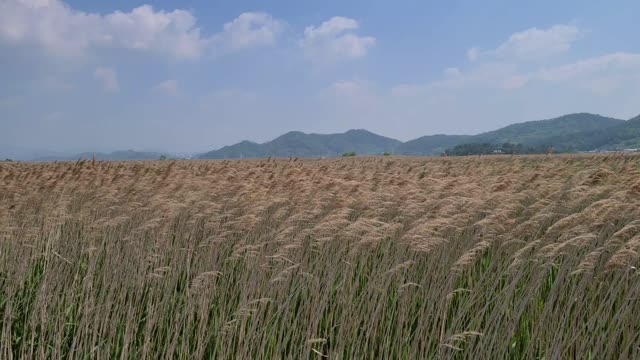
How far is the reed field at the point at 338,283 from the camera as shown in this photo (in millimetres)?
4215

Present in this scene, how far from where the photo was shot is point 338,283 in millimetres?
5484

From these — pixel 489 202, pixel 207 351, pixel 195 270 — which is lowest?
pixel 207 351

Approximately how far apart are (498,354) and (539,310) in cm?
120

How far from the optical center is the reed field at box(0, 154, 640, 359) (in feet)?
13.8

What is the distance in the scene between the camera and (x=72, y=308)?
5402 mm

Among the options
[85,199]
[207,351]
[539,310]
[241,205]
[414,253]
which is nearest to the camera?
[207,351]

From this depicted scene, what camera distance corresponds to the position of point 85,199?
10.9m

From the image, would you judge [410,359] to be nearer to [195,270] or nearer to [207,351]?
[207,351]

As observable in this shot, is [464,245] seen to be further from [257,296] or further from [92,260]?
[92,260]

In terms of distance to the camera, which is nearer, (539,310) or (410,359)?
(410,359)

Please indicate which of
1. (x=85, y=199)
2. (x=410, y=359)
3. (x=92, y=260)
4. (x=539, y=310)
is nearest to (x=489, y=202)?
(x=539, y=310)

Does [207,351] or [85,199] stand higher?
[85,199]

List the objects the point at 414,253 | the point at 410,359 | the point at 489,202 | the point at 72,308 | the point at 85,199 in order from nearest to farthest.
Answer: the point at 410,359 < the point at 72,308 < the point at 414,253 < the point at 489,202 < the point at 85,199

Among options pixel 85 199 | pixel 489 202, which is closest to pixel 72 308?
pixel 489 202
